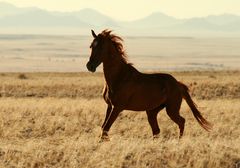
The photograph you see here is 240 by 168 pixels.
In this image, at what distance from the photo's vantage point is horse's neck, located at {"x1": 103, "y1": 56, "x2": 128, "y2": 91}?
36.4 feet

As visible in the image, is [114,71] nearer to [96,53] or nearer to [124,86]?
[124,86]

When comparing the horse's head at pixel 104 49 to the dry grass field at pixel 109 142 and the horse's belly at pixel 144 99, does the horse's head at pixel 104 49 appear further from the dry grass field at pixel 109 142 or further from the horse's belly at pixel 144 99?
the dry grass field at pixel 109 142

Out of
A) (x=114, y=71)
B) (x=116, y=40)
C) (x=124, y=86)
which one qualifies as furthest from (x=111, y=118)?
(x=116, y=40)

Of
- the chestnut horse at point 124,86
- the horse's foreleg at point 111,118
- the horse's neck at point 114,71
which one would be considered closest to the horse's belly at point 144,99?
the chestnut horse at point 124,86

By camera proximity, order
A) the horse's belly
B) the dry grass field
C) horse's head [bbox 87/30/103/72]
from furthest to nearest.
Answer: the horse's belly < horse's head [bbox 87/30/103/72] < the dry grass field

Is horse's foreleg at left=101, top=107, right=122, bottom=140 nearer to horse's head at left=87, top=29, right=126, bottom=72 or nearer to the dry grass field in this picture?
the dry grass field

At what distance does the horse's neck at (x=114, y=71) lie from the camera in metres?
11.1

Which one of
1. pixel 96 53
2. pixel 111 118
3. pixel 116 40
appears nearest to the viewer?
pixel 111 118

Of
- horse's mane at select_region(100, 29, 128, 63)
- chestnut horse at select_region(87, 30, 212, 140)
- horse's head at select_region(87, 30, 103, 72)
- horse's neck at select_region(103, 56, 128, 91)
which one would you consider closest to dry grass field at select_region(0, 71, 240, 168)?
chestnut horse at select_region(87, 30, 212, 140)

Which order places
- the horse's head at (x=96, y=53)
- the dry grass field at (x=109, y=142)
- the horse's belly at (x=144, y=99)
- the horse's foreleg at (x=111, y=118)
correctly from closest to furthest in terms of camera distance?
the dry grass field at (x=109, y=142)
the horse's foreleg at (x=111, y=118)
the horse's head at (x=96, y=53)
the horse's belly at (x=144, y=99)

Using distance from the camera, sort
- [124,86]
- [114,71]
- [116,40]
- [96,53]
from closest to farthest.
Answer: [96,53] < [124,86] < [114,71] < [116,40]

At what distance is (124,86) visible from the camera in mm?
11078

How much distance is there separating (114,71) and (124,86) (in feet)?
1.29

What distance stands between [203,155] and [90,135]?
4801 mm
